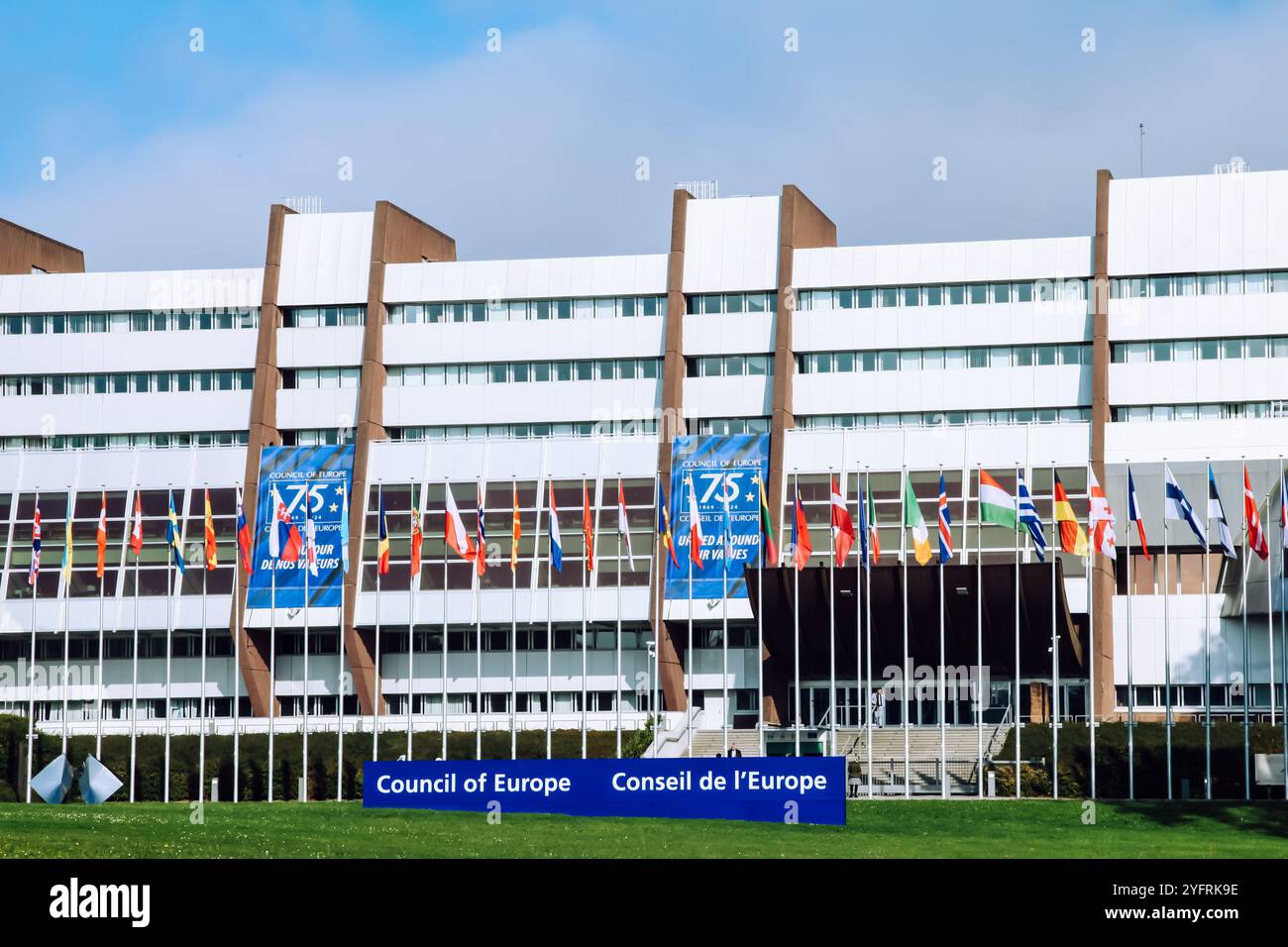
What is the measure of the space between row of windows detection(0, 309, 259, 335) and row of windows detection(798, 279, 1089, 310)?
25645 millimetres

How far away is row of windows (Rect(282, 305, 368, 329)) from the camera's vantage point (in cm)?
8775

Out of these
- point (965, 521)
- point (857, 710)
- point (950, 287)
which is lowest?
point (857, 710)

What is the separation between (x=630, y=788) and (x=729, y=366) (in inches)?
1706

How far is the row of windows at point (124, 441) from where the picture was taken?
8712 cm

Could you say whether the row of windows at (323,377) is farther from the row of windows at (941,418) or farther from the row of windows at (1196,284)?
the row of windows at (1196,284)

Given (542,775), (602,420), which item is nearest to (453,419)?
(602,420)

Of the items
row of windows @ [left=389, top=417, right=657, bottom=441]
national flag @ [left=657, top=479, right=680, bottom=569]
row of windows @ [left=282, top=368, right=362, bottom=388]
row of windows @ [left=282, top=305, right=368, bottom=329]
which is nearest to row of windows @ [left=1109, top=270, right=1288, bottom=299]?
row of windows @ [left=389, top=417, right=657, bottom=441]

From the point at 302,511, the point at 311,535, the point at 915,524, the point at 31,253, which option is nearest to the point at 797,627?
the point at 915,524

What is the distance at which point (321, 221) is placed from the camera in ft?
291

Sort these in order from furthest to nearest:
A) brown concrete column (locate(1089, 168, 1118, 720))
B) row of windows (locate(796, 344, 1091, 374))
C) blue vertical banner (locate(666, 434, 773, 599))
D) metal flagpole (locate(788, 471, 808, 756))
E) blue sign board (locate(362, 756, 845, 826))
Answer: row of windows (locate(796, 344, 1091, 374)), blue vertical banner (locate(666, 434, 773, 599)), brown concrete column (locate(1089, 168, 1118, 720)), metal flagpole (locate(788, 471, 808, 756)), blue sign board (locate(362, 756, 845, 826))

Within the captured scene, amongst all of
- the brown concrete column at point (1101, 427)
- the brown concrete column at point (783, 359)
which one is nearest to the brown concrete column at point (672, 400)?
the brown concrete column at point (783, 359)

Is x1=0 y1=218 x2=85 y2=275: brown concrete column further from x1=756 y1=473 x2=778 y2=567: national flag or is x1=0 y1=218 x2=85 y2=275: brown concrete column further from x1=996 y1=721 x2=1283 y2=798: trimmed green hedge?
x1=996 y1=721 x2=1283 y2=798: trimmed green hedge
